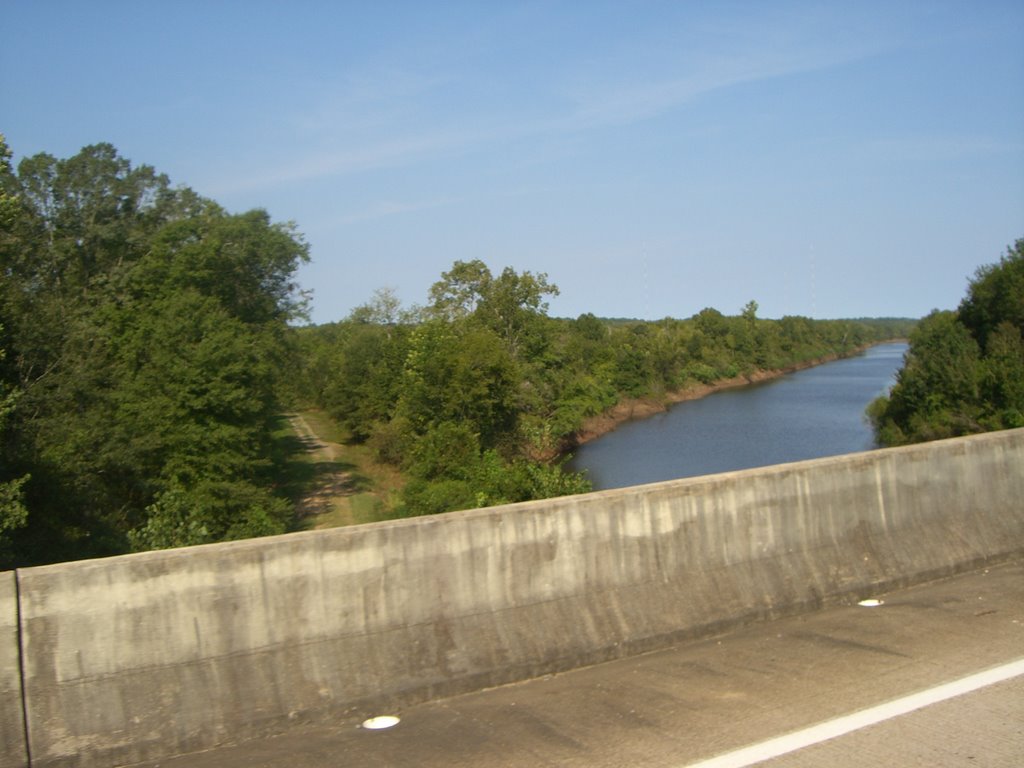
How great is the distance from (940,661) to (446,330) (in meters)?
47.6

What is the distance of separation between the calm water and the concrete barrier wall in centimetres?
3244

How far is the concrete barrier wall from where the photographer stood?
509 centimetres

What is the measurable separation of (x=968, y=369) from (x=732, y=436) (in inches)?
509

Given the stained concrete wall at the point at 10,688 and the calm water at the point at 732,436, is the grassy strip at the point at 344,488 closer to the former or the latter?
the calm water at the point at 732,436

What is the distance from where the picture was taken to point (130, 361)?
32.3m

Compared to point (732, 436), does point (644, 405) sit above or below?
above

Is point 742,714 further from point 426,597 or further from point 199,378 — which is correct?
point 199,378

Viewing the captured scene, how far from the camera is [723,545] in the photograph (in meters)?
7.29

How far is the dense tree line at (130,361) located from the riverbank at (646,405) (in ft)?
67.2

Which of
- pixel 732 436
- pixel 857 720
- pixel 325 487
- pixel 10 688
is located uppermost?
pixel 10 688

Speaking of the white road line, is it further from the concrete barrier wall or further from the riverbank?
the riverbank

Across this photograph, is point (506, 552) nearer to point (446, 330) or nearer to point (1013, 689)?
point (1013, 689)

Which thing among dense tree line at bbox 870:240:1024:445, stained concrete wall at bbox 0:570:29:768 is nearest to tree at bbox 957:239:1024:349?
dense tree line at bbox 870:240:1024:445

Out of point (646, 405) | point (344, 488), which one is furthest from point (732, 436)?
point (344, 488)
